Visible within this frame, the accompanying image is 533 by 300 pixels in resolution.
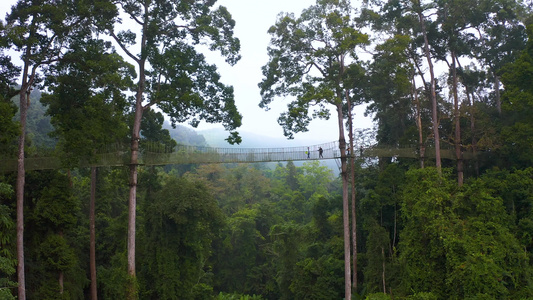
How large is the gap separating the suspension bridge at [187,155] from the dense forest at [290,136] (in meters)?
0.31

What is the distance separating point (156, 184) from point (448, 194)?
996 cm

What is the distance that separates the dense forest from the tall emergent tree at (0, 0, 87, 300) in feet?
0.11

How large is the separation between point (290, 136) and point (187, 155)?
10.2ft

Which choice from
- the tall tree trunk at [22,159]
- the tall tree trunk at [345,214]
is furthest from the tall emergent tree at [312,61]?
the tall tree trunk at [22,159]

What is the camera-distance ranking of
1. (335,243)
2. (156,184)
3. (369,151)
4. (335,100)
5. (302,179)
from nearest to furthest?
(335,100) < (369,151) < (156,184) < (335,243) < (302,179)

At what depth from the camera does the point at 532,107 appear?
41.1 ft

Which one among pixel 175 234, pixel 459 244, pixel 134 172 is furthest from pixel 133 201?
pixel 459 244

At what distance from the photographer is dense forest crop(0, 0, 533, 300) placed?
940cm

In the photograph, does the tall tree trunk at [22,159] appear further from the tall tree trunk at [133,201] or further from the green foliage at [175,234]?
the green foliage at [175,234]

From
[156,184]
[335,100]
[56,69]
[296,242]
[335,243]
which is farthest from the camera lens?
[296,242]

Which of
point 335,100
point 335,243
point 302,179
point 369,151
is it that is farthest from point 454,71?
point 302,179

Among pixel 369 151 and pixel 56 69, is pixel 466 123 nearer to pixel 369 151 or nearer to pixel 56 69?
pixel 369 151

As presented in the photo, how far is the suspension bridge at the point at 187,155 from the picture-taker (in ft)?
33.8

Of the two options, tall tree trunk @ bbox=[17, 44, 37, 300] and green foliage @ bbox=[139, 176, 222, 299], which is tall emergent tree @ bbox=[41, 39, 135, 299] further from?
green foliage @ bbox=[139, 176, 222, 299]
